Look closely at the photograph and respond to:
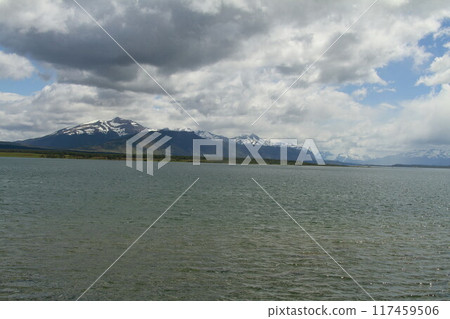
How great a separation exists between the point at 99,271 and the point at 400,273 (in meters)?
17.4

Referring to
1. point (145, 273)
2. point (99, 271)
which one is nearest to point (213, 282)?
point (145, 273)

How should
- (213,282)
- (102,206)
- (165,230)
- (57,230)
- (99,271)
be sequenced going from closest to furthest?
(213,282) < (99,271) < (57,230) < (165,230) < (102,206)

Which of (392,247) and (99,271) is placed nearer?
(99,271)

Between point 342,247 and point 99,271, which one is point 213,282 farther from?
point 342,247

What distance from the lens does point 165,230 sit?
31516 millimetres

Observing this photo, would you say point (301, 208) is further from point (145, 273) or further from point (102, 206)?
point (145, 273)

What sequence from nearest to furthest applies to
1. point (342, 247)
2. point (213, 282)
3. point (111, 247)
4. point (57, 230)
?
point (213, 282) → point (111, 247) → point (342, 247) → point (57, 230)

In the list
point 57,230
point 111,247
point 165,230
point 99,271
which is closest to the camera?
point 99,271

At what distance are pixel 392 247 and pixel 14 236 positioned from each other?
94.3 ft

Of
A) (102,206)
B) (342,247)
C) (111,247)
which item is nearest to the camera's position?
(111,247)

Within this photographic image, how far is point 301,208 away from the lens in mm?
48219

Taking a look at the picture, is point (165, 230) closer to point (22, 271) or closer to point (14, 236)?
point (14, 236)
